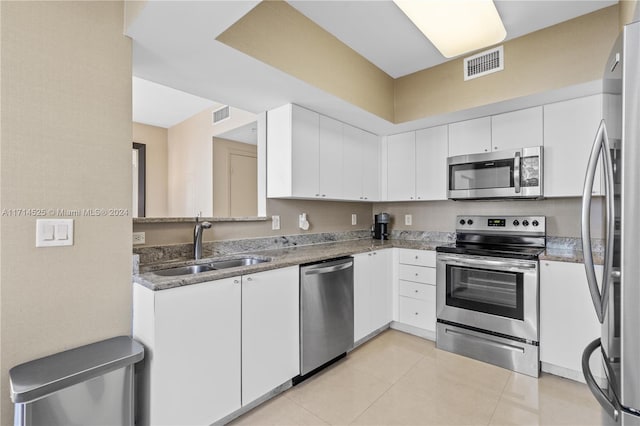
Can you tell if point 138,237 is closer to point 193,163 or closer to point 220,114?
point 220,114

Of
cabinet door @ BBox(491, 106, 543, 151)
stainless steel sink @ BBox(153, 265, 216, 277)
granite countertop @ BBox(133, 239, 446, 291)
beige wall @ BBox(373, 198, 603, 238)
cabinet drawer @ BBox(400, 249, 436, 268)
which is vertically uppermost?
cabinet door @ BBox(491, 106, 543, 151)

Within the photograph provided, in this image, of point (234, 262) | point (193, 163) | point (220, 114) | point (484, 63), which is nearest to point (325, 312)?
point (234, 262)

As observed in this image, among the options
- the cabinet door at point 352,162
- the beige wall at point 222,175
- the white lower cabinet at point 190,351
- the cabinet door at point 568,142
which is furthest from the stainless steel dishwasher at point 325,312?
the beige wall at point 222,175

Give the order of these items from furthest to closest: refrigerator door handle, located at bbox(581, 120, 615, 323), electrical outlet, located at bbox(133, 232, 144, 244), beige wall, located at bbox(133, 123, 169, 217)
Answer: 1. beige wall, located at bbox(133, 123, 169, 217)
2. electrical outlet, located at bbox(133, 232, 144, 244)
3. refrigerator door handle, located at bbox(581, 120, 615, 323)

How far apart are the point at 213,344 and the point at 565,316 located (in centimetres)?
242

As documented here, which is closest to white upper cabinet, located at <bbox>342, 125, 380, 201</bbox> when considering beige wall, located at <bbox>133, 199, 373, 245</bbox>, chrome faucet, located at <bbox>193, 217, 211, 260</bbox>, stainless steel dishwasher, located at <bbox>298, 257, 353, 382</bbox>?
beige wall, located at <bbox>133, 199, 373, 245</bbox>

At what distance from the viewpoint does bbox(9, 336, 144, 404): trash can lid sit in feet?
3.67

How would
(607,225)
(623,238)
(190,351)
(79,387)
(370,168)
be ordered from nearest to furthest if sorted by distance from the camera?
(623,238), (607,225), (79,387), (190,351), (370,168)

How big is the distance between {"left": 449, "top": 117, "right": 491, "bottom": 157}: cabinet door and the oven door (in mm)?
1074

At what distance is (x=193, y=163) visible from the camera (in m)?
4.55

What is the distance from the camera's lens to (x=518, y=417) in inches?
71.8

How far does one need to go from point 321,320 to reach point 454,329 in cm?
127

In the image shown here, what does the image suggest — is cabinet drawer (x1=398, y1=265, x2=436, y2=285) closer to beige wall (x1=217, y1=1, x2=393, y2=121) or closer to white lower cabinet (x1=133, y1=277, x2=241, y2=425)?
beige wall (x1=217, y1=1, x2=393, y2=121)

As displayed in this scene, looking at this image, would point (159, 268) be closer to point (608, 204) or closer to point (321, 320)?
point (321, 320)
